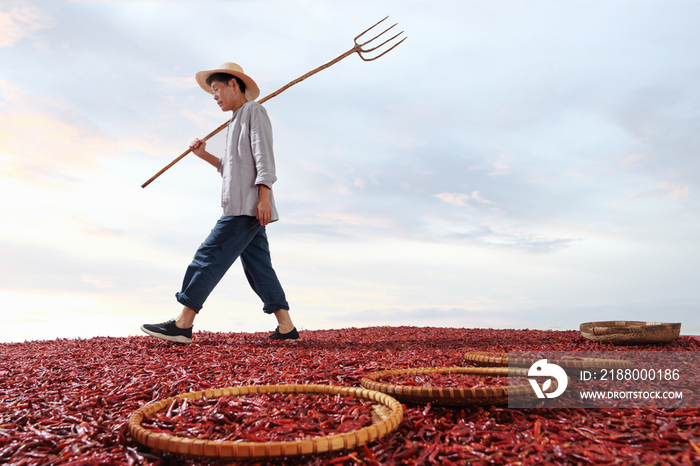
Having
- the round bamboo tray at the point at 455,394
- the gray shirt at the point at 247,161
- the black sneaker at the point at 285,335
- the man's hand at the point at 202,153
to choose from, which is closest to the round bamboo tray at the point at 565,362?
the round bamboo tray at the point at 455,394

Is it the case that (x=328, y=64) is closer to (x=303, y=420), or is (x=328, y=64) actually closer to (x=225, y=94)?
(x=225, y=94)

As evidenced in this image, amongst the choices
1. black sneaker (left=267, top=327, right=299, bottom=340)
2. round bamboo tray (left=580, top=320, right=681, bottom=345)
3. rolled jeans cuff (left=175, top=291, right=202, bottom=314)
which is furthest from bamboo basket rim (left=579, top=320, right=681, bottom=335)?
rolled jeans cuff (left=175, top=291, right=202, bottom=314)

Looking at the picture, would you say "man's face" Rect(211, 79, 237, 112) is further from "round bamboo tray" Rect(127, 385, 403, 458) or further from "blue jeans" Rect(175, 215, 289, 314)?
"round bamboo tray" Rect(127, 385, 403, 458)

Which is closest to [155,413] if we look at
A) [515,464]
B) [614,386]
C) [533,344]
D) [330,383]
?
[330,383]

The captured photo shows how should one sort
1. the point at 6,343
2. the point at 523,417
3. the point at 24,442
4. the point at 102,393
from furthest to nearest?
the point at 6,343 < the point at 102,393 < the point at 523,417 < the point at 24,442

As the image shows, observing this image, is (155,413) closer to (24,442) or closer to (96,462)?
(96,462)

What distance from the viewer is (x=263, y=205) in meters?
4.73

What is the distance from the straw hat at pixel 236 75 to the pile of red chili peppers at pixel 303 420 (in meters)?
3.07

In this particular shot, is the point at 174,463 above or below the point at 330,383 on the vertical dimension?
below

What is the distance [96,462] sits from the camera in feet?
6.59

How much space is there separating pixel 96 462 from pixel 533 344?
16.5 feet

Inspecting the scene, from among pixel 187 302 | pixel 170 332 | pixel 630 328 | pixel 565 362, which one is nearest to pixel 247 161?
pixel 187 302

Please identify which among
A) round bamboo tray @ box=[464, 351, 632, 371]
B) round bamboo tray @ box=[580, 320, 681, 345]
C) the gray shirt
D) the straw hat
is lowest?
round bamboo tray @ box=[464, 351, 632, 371]

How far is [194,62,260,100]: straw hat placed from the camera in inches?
204
